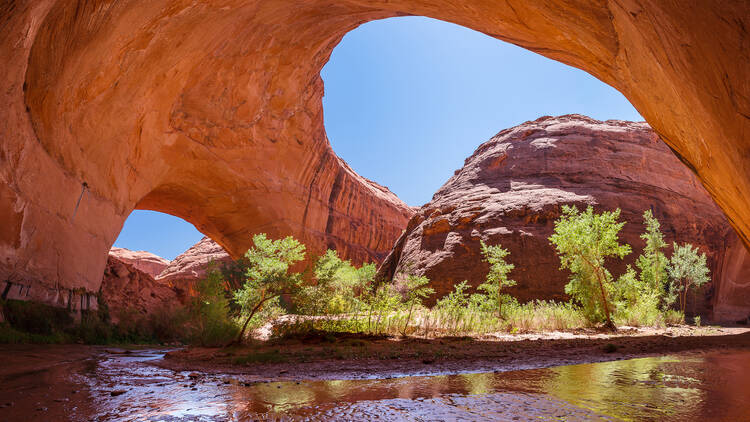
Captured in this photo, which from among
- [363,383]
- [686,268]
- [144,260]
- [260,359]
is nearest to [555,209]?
[686,268]

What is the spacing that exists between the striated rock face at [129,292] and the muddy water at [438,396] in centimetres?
1297

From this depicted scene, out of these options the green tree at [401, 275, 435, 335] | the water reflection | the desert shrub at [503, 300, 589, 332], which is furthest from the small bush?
the desert shrub at [503, 300, 589, 332]

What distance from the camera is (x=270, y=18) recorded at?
1229 cm

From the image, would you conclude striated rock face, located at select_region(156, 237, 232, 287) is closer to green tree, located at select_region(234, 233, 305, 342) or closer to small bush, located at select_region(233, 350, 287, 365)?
green tree, located at select_region(234, 233, 305, 342)

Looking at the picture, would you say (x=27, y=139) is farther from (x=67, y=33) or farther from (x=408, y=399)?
(x=408, y=399)

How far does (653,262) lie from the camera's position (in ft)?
54.9

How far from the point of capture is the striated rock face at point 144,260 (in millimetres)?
44875

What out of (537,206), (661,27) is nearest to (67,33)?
(661,27)

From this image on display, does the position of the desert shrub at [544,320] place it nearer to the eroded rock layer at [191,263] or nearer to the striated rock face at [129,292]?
the striated rock face at [129,292]

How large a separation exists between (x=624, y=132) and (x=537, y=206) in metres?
8.56

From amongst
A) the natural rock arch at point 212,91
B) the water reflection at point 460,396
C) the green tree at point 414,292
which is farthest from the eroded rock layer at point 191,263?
the water reflection at point 460,396

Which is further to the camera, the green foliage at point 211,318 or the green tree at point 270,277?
the green foliage at point 211,318

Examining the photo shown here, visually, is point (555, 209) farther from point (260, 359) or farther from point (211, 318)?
point (260, 359)

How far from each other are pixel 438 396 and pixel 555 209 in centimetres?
1819
